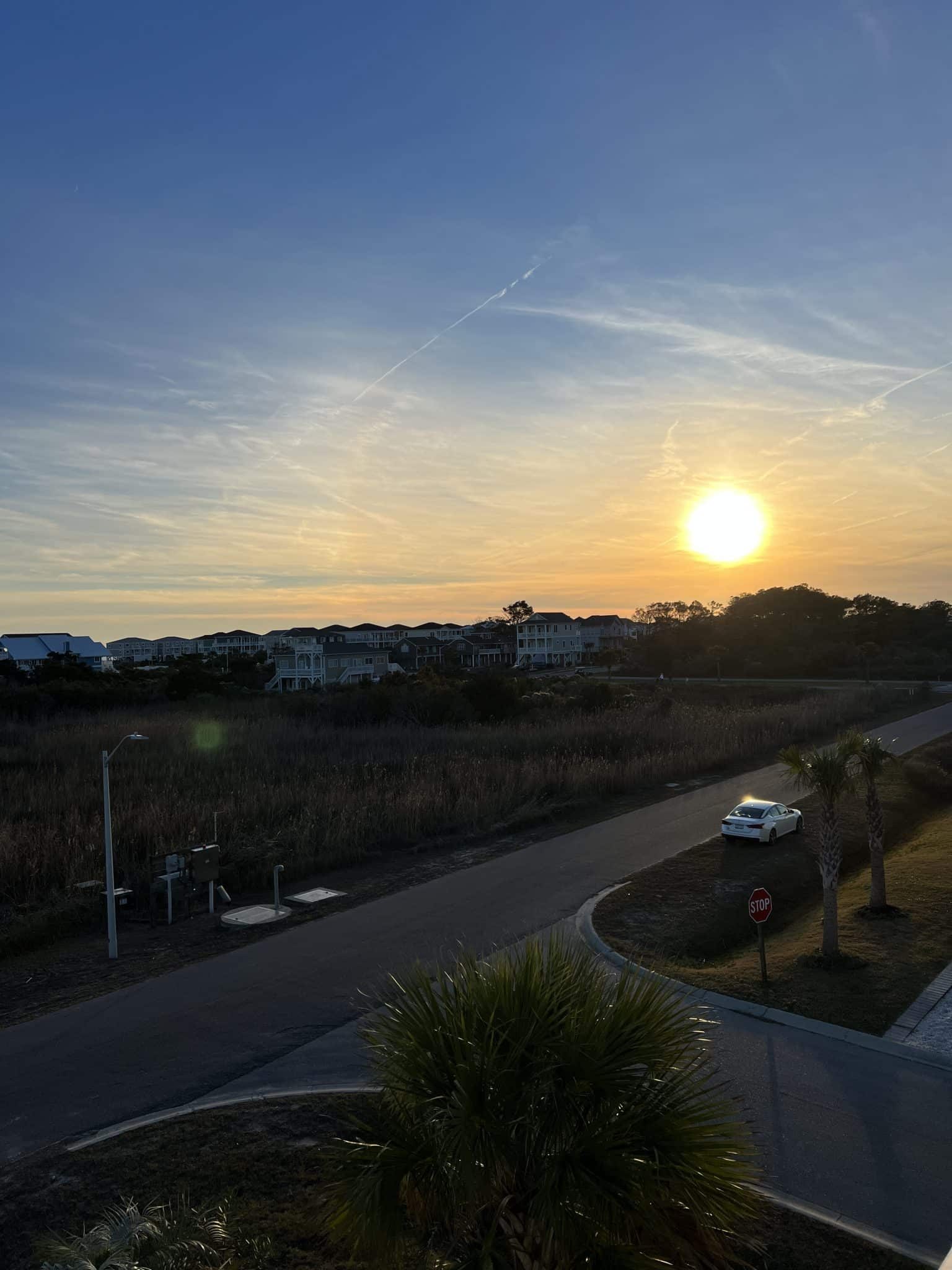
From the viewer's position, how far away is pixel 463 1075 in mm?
4375

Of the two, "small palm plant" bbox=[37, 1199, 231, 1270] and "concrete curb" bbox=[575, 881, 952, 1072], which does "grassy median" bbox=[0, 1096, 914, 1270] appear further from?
"concrete curb" bbox=[575, 881, 952, 1072]

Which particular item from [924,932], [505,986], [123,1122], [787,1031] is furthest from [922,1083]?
[123,1122]

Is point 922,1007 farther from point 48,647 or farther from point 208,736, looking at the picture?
point 48,647

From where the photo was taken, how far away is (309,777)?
2777cm

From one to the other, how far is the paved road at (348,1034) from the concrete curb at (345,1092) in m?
0.14

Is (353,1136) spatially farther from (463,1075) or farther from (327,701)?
(327,701)

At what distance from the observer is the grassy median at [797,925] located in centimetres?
1088

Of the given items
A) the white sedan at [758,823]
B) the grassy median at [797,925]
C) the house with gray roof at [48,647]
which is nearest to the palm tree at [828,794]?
the grassy median at [797,925]

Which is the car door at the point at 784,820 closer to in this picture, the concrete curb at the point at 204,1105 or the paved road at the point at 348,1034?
the paved road at the point at 348,1034

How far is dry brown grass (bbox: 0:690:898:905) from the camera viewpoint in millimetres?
19047

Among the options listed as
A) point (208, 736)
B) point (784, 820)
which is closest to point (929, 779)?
point (784, 820)

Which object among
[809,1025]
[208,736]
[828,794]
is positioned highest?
[828,794]

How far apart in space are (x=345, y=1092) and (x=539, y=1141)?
475cm

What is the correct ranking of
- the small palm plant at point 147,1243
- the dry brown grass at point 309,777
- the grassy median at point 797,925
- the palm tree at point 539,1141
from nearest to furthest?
1. the palm tree at point 539,1141
2. the small palm plant at point 147,1243
3. the grassy median at point 797,925
4. the dry brown grass at point 309,777
